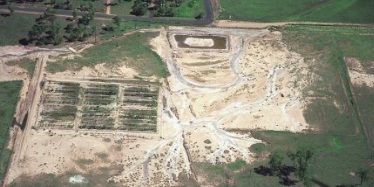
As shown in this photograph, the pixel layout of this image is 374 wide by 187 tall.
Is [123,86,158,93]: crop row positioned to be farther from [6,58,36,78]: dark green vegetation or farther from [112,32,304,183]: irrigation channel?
[6,58,36,78]: dark green vegetation

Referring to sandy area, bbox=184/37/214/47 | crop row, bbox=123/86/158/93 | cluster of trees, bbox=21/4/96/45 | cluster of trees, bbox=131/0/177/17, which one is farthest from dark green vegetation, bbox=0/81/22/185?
sandy area, bbox=184/37/214/47

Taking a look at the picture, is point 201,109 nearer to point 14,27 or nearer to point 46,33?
point 46,33

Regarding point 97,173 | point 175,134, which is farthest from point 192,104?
point 97,173

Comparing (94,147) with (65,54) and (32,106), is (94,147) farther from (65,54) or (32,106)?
(65,54)

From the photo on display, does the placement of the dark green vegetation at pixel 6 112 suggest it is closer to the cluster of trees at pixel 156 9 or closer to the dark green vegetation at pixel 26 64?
the dark green vegetation at pixel 26 64

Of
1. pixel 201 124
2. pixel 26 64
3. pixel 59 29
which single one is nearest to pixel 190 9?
pixel 59 29

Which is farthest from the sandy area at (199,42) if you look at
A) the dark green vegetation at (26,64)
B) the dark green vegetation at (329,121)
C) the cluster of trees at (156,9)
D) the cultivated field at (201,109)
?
the dark green vegetation at (26,64)
